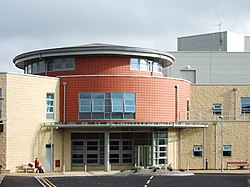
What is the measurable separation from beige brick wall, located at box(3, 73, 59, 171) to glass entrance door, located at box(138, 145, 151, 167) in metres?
7.04

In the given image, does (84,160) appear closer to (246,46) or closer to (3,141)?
(3,141)

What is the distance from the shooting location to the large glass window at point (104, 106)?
43.1m

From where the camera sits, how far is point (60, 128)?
43094mm

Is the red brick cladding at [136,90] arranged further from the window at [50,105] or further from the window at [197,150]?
the window at [197,150]

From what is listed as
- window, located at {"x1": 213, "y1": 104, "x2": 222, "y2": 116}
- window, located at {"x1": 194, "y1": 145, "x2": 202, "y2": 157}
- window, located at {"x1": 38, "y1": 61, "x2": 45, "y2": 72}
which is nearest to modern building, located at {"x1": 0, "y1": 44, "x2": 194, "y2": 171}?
window, located at {"x1": 38, "y1": 61, "x2": 45, "y2": 72}

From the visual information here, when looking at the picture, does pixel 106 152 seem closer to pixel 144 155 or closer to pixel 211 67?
pixel 144 155

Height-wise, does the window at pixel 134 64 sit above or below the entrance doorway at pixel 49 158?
above

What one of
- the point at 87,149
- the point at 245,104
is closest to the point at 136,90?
the point at 87,149

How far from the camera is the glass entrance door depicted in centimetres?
4438

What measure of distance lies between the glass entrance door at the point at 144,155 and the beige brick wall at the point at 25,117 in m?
7.04

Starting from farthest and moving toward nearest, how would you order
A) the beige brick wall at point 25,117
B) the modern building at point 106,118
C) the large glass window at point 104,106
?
the large glass window at point 104,106 → the modern building at point 106,118 → the beige brick wall at point 25,117

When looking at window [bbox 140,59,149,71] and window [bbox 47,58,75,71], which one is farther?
window [bbox 140,59,149,71]

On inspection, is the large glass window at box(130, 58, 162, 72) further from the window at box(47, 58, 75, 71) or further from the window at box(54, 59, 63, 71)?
the window at box(54, 59, 63, 71)

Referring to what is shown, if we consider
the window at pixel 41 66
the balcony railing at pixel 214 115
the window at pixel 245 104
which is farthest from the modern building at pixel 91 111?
the window at pixel 245 104
